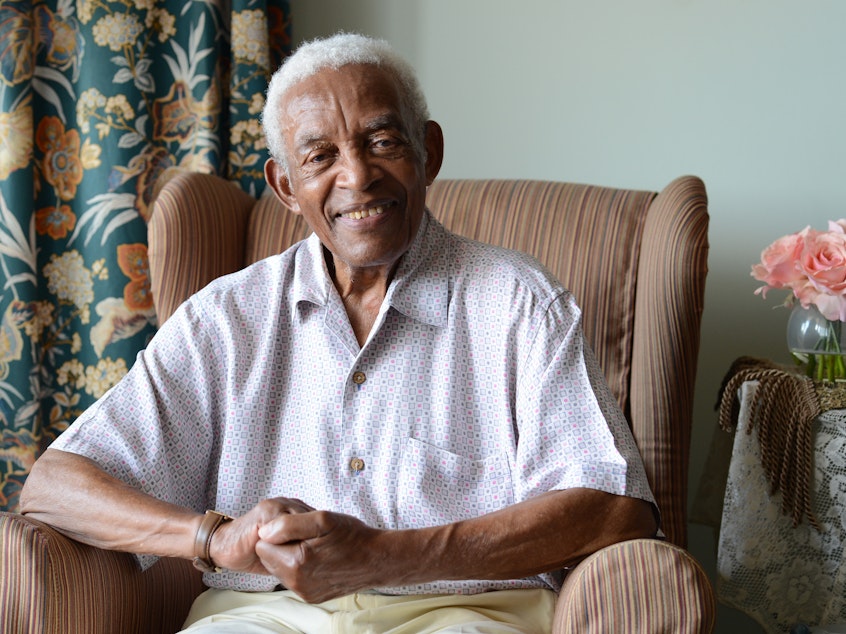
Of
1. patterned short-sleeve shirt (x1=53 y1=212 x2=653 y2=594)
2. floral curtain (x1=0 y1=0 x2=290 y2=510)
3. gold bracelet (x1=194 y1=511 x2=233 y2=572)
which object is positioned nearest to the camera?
gold bracelet (x1=194 y1=511 x2=233 y2=572)

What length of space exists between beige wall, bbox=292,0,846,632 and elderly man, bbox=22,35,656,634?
82cm

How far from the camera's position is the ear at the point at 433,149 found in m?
1.57

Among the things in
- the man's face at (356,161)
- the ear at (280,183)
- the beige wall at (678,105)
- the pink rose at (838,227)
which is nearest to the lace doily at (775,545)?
the pink rose at (838,227)

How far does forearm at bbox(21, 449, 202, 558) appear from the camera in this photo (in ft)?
4.21

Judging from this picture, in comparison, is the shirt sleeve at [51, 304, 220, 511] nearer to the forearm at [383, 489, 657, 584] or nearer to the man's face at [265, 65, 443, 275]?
the man's face at [265, 65, 443, 275]

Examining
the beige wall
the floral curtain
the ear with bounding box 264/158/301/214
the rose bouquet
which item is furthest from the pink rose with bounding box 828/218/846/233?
the floral curtain

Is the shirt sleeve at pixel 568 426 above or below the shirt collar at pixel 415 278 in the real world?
below

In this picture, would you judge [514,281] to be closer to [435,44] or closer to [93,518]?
[93,518]

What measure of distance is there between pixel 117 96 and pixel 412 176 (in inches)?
40.4

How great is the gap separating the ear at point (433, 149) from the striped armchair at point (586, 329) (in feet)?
1.17

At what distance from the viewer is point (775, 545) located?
5.76 ft

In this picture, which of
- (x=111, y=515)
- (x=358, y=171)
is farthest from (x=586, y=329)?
(x=111, y=515)

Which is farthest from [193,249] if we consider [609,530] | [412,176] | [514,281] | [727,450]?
[727,450]

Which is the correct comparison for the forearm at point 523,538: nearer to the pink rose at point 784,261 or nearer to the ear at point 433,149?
the ear at point 433,149
